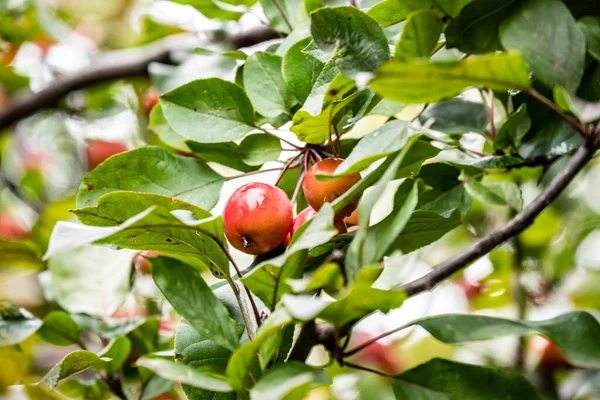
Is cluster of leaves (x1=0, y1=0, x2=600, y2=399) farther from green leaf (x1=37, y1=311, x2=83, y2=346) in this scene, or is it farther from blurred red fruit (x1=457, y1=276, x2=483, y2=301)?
blurred red fruit (x1=457, y1=276, x2=483, y2=301)

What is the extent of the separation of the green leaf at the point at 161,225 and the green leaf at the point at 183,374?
0.30 ft

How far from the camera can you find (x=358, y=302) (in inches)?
16.3

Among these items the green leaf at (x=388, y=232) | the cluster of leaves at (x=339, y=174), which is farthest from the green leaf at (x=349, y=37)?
the green leaf at (x=388, y=232)

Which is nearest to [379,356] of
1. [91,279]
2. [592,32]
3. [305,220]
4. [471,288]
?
[471,288]

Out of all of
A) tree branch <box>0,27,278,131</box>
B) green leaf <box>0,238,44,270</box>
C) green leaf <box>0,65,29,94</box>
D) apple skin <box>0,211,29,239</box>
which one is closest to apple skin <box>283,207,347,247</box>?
green leaf <box>0,238,44,270</box>

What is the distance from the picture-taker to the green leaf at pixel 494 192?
558mm

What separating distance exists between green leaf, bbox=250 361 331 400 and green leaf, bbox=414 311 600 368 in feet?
0.35

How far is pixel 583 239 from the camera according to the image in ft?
4.74

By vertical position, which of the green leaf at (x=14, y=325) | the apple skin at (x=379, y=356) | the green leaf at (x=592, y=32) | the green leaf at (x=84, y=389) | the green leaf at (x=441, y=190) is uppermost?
the green leaf at (x=592, y=32)

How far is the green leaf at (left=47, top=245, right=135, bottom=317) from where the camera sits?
892mm

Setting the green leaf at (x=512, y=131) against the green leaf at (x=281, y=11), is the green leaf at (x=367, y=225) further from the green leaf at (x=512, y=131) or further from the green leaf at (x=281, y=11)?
the green leaf at (x=281, y=11)

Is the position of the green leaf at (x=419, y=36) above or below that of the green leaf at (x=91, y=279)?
above

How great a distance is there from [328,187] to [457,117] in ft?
0.89

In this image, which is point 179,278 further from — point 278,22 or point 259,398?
point 278,22
